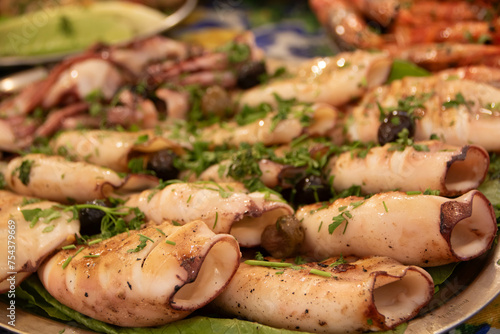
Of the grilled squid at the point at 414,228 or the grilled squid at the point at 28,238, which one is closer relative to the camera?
the grilled squid at the point at 414,228

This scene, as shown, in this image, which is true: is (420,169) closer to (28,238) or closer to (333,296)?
(333,296)

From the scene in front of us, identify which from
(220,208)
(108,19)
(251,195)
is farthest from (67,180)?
(108,19)

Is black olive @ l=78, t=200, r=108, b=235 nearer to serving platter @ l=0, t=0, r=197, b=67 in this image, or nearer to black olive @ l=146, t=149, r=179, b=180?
black olive @ l=146, t=149, r=179, b=180

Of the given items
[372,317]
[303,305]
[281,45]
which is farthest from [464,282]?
[281,45]

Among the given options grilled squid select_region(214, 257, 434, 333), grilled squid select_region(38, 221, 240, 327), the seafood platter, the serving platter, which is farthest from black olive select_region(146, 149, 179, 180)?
the serving platter

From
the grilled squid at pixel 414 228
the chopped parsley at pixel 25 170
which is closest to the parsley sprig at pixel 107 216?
the chopped parsley at pixel 25 170

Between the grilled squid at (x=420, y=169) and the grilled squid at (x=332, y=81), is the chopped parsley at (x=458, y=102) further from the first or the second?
the grilled squid at (x=332, y=81)

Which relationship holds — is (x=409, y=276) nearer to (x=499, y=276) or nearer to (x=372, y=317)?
→ (x=372, y=317)
